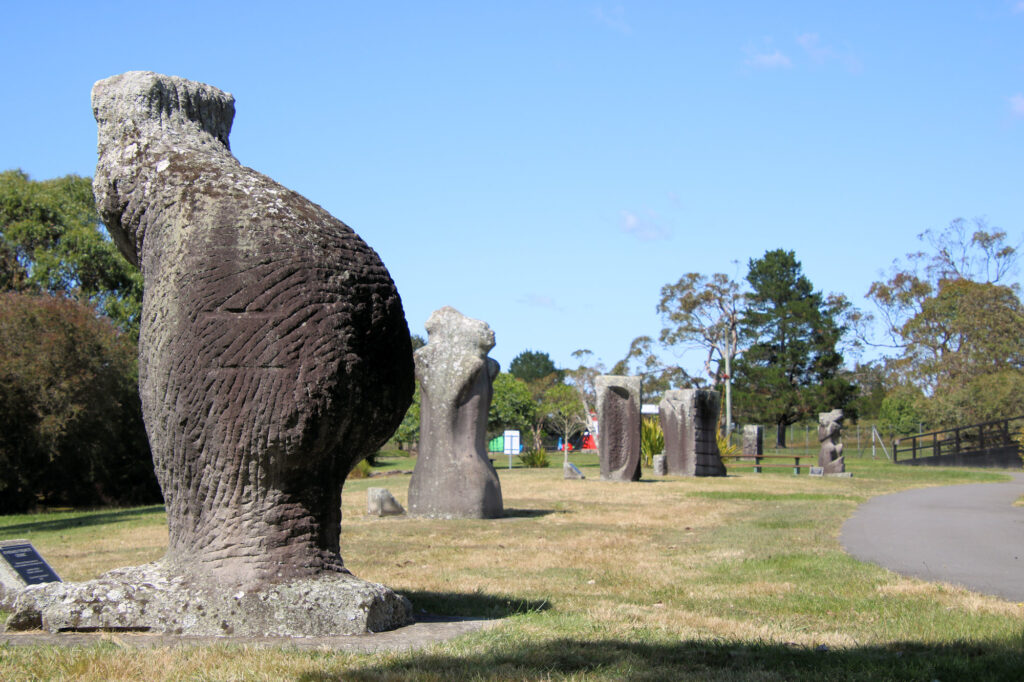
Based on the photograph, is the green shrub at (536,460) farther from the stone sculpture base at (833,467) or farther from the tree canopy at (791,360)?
the tree canopy at (791,360)

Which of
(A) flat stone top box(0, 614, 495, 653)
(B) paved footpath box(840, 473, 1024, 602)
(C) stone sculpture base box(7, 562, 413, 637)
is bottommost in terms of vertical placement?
(B) paved footpath box(840, 473, 1024, 602)

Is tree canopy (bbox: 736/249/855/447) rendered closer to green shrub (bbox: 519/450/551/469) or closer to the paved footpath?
green shrub (bbox: 519/450/551/469)

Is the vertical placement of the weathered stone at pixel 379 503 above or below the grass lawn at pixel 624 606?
above

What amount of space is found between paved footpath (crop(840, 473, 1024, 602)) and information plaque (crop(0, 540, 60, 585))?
20.9ft

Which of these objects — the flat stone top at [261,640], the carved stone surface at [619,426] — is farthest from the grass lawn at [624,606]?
the carved stone surface at [619,426]

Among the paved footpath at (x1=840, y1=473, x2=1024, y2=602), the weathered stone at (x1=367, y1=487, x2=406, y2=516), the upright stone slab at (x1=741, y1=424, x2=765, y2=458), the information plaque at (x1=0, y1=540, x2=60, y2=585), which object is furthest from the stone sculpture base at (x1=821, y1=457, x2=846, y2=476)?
the information plaque at (x1=0, y1=540, x2=60, y2=585)

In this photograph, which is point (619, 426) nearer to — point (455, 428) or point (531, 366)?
point (455, 428)

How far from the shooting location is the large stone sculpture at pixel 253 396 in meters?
4.73

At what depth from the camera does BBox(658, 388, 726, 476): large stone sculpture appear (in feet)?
84.8

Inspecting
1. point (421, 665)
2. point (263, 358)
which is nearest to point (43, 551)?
point (263, 358)

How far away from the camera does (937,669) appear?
4.53 metres

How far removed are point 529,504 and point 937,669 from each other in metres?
11.5

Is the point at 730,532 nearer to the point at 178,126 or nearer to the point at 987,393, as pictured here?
the point at 178,126

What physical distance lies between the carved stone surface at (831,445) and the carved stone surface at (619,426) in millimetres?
7501
